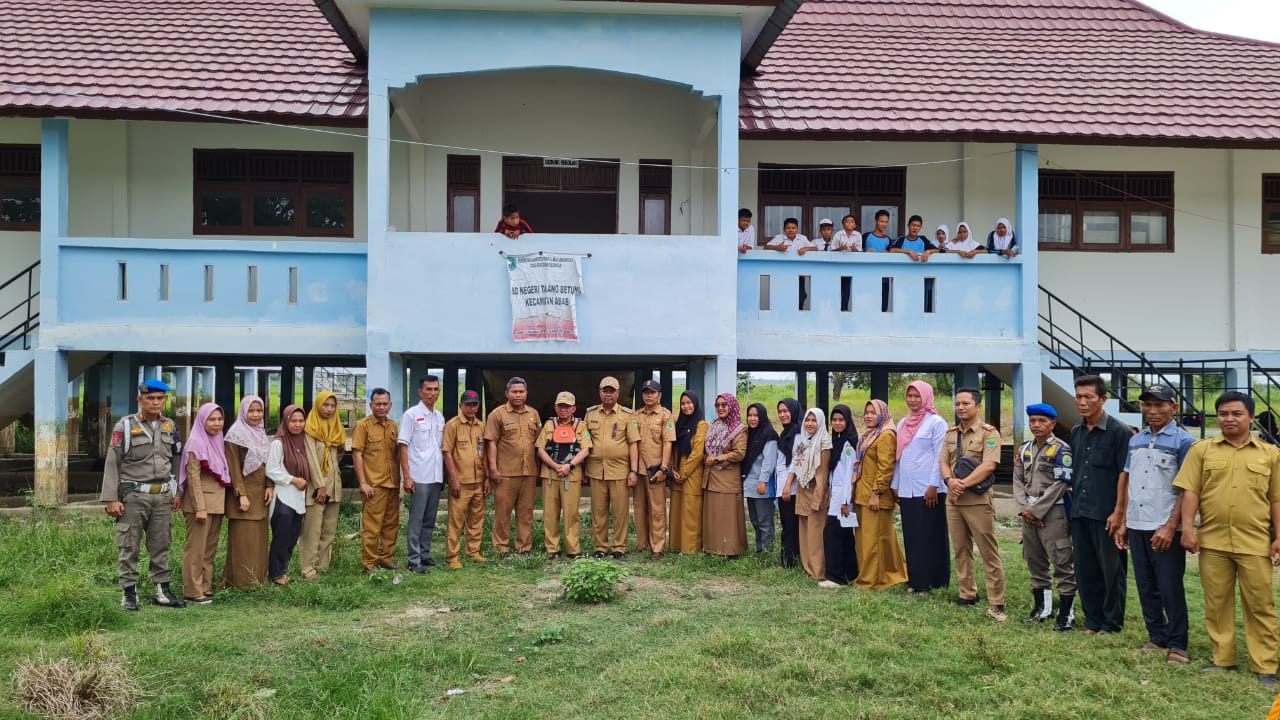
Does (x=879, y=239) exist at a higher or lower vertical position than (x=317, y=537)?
higher

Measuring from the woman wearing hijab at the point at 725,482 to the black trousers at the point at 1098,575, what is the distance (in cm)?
327

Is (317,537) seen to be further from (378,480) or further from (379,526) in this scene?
(378,480)

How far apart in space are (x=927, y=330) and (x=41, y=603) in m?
8.96

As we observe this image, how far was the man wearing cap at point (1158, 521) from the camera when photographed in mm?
6406

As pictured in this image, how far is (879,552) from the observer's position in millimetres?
8391

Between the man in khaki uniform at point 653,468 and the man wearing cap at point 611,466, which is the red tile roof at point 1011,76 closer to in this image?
the man in khaki uniform at point 653,468

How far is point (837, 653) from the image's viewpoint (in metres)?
6.48

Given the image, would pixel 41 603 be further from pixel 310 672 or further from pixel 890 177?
pixel 890 177

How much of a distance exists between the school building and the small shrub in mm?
3597

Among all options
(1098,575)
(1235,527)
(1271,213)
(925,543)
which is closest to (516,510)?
(925,543)

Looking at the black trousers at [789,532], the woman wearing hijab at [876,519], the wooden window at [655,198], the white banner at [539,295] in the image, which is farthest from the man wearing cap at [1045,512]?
the wooden window at [655,198]

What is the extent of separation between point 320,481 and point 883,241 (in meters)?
6.97

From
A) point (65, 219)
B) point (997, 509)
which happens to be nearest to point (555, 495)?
point (997, 509)

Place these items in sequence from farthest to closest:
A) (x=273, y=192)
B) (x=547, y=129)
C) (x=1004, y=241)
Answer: (x=547, y=129)
(x=273, y=192)
(x=1004, y=241)
